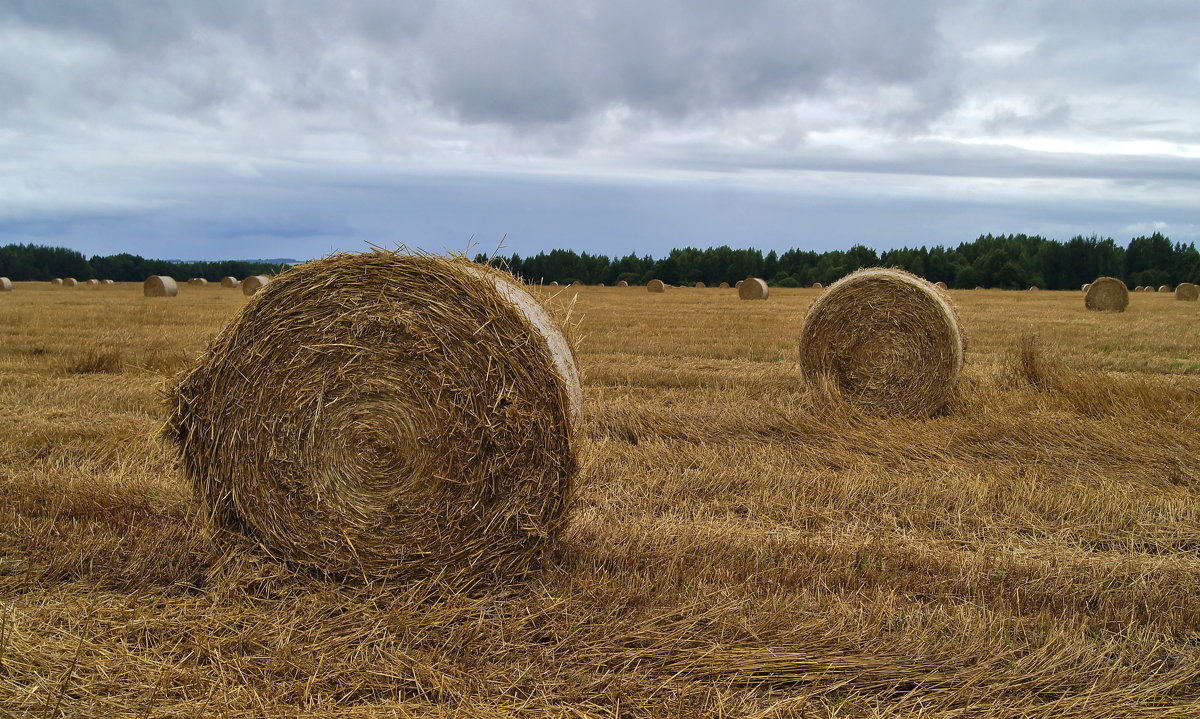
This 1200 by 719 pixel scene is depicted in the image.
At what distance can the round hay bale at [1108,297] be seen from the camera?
24.8 meters

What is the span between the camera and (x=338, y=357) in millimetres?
4254

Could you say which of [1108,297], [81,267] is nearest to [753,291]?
[1108,297]

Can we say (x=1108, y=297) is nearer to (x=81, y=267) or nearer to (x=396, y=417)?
(x=396, y=417)

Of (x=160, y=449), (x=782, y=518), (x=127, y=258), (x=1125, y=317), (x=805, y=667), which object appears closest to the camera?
(x=805, y=667)

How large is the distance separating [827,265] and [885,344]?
52231mm

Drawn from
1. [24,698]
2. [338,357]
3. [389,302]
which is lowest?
[24,698]

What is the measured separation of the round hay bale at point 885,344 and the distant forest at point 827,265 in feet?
137

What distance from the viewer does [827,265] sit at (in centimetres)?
5903

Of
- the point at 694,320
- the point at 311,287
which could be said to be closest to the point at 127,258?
the point at 694,320

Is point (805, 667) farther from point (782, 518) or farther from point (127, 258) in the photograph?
point (127, 258)

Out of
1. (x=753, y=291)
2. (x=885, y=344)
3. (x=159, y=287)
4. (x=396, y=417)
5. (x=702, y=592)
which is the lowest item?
(x=702, y=592)

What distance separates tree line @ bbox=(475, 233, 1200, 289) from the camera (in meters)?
55.1

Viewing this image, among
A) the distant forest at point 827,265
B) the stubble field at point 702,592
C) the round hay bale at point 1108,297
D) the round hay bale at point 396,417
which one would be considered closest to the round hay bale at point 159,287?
the distant forest at point 827,265

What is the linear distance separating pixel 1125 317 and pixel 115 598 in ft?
76.4
